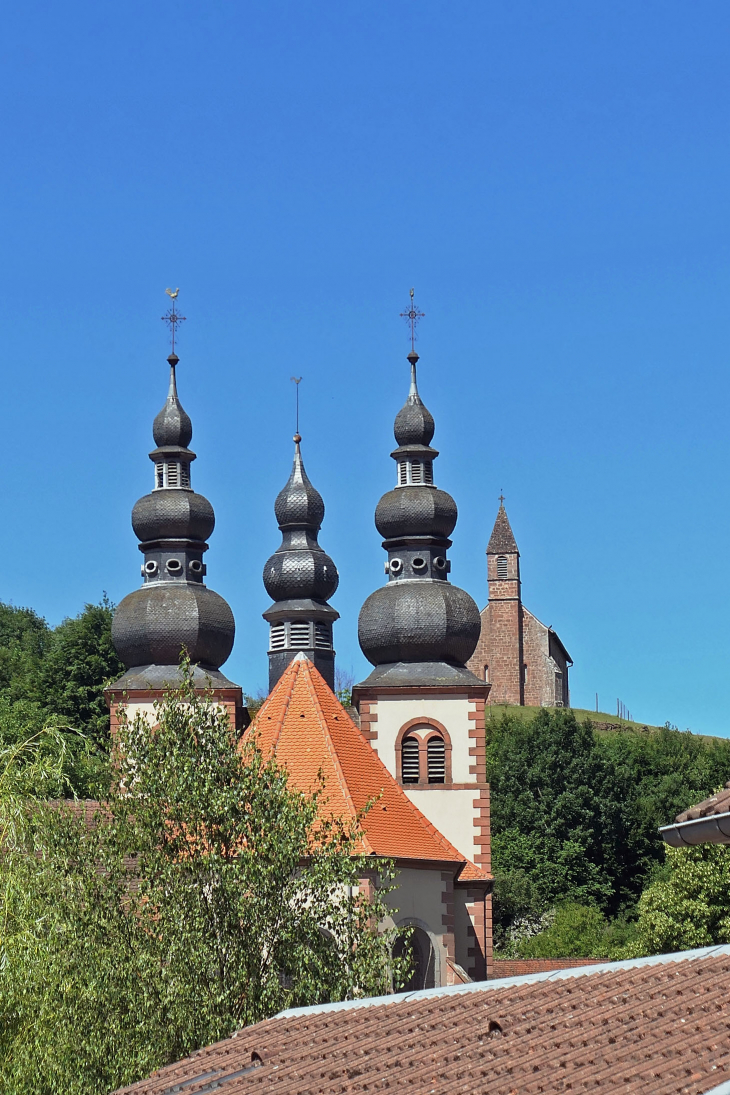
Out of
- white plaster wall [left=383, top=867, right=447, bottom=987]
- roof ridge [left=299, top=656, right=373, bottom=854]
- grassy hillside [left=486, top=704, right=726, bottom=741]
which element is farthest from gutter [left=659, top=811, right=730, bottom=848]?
grassy hillside [left=486, top=704, right=726, bottom=741]

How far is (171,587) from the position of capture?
47.0 m

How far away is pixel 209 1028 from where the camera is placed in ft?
68.0

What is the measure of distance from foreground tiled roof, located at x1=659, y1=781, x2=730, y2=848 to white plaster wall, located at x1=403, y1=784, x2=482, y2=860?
29186 millimetres

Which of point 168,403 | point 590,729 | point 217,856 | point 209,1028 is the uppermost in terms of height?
point 168,403

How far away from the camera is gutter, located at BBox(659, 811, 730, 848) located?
43.1 ft

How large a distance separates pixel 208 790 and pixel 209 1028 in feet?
9.48

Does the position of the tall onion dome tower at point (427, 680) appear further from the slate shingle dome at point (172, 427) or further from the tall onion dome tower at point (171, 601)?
the slate shingle dome at point (172, 427)

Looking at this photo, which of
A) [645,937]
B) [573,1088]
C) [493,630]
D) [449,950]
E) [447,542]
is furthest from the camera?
[493,630]

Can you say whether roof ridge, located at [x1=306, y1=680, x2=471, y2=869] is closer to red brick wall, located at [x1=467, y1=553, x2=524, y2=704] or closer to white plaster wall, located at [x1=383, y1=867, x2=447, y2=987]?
white plaster wall, located at [x1=383, y1=867, x2=447, y2=987]

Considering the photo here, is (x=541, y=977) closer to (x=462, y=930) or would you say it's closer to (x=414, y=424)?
(x=462, y=930)

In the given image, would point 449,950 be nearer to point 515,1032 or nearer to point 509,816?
point 515,1032

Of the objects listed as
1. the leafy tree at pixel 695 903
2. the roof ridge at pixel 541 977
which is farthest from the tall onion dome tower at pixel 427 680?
the roof ridge at pixel 541 977

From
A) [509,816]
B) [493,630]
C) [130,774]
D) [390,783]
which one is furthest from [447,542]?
[493,630]

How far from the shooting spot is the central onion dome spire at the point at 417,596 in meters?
44.4
